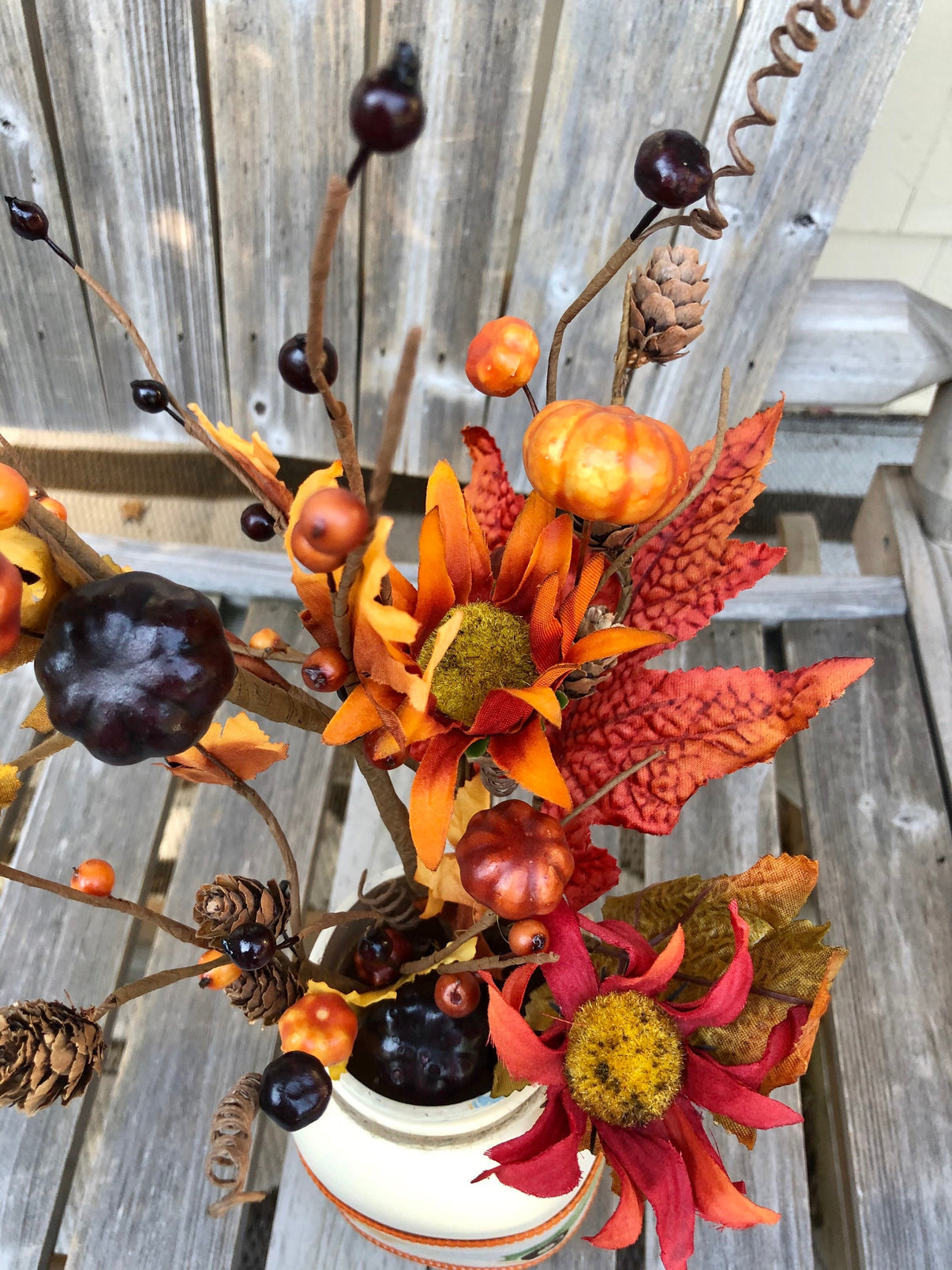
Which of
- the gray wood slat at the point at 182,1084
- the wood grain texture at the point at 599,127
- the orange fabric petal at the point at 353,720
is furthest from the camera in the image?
the wood grain texture at the point at 599,127

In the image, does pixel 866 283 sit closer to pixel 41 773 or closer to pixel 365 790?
pixel 365 790

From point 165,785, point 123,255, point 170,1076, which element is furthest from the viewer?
point 123,255

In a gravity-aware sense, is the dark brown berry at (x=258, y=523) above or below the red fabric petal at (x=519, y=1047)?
above

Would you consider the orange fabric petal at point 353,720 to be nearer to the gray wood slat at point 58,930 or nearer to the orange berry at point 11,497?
the orange berry at point 11,497

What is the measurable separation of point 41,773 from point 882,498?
28.7 inches

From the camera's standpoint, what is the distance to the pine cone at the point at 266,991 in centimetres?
26

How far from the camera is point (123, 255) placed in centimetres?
72

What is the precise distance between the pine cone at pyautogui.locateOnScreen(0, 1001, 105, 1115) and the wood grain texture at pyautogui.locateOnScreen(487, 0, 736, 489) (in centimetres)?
64

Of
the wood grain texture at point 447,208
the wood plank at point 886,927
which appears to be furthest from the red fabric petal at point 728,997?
the wood grain texture at point 447,208

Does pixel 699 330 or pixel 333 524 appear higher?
pixel 699 330

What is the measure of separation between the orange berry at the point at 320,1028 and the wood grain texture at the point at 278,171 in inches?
21.2

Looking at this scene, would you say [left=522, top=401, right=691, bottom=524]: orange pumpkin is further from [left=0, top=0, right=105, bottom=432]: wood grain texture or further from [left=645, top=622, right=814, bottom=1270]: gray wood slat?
[left=0, top=0, right=105, bottom=432]: wood grain texture

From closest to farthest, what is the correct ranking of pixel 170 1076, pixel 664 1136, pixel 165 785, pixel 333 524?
1. pixel 333 524
2. pixel 664 1136
3. pixel 170 1076
4. pixel 165 785

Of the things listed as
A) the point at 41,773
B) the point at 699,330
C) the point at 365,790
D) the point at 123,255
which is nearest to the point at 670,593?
the point at 699,330
